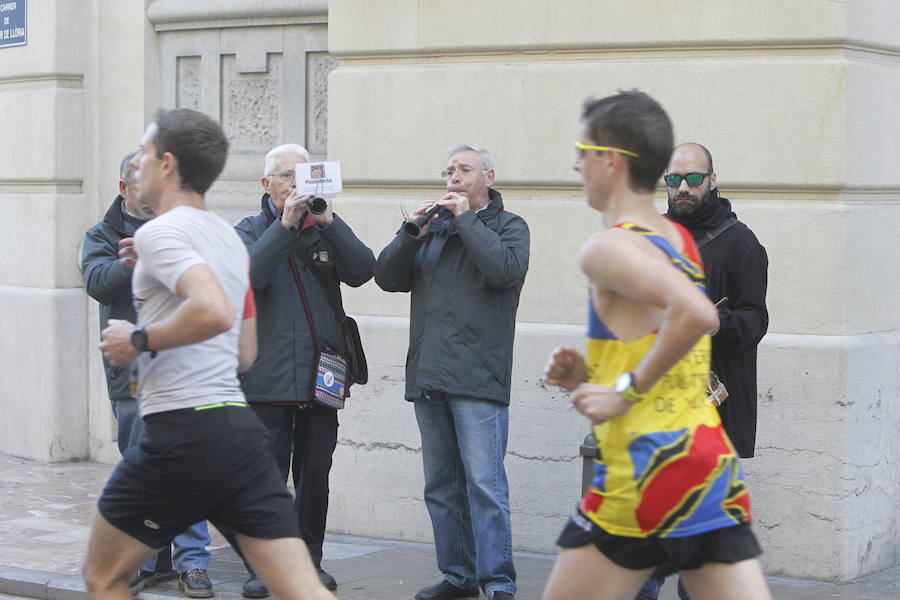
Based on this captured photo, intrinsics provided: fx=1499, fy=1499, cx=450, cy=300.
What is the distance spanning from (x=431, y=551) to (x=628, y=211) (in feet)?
14.0

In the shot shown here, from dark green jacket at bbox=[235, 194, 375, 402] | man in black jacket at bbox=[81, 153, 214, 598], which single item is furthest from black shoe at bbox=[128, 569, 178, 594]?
dark green jacket at bbox=[235, 194, 375, 402]

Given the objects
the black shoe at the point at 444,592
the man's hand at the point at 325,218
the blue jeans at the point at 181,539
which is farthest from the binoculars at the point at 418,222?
the black shoe at the point at 444,592

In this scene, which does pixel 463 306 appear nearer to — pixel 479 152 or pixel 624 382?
pixel 479 152

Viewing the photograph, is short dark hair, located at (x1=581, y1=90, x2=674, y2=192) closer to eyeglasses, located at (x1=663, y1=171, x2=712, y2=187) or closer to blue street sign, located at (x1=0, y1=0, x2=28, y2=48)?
eyeglasses, located at (x1=663, y1=171, x2=712, y2=187)

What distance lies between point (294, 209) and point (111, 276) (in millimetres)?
857

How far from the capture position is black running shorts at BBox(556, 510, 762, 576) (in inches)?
146

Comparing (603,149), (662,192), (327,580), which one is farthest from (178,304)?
(662,192)

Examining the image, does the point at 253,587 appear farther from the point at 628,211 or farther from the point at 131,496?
the point at 628,211

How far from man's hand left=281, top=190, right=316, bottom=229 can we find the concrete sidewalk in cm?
167

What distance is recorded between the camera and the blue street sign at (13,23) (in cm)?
1058

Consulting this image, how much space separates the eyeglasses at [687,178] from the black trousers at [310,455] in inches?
73.4

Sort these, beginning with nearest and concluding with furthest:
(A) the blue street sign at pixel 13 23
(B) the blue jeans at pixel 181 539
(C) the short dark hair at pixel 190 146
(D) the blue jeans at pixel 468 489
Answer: (C) the short dark hair at pixel 190 146
(D) the blue jeans at pixel 468 489
(B) the blue jeans at pixel 181 539
(A) the blue street sign at pixel 13 23

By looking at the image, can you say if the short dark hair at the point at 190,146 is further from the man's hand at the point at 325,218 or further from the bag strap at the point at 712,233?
the bag strap at the point at 712,233

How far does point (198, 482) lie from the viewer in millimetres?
4285
